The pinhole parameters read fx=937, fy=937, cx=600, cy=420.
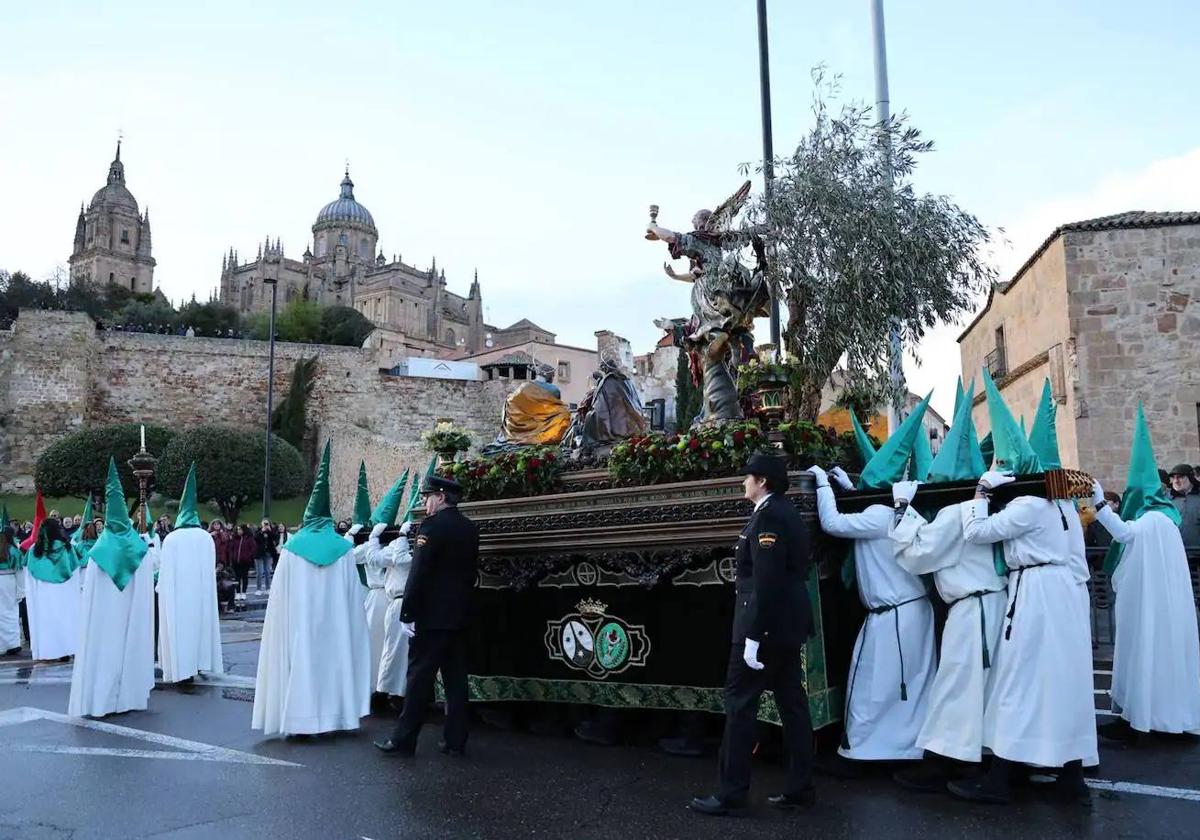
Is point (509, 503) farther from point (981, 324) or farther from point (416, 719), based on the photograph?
point (981, 324)

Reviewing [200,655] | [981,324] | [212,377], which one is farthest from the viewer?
[212,377]

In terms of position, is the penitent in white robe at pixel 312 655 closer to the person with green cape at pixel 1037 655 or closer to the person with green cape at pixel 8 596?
the person with green cape at pixel 1037 655

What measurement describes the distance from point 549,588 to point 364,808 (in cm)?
222

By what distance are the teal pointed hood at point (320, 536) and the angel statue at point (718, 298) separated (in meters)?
3.06

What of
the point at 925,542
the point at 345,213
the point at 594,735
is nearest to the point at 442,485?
the point at 594,735

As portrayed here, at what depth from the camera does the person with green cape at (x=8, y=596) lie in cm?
1299

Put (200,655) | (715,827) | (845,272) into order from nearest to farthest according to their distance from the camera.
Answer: (715,827) < (845,272) < (200,655)

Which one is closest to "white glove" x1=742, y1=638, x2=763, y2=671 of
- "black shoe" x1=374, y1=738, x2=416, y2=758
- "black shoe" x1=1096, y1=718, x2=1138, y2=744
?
"black shoe" x1=374, y1=738, x2=416, y2=758

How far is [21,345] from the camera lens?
49000mm

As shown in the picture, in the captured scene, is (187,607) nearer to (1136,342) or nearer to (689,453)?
(689,453)

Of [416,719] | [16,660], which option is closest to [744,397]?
[416,719]

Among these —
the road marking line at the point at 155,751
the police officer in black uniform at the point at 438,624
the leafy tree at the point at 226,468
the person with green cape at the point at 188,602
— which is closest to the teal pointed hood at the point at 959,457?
the police officer in black uniform at the point at 438,624

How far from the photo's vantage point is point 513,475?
23.5ft

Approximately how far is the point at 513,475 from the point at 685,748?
236 cm
